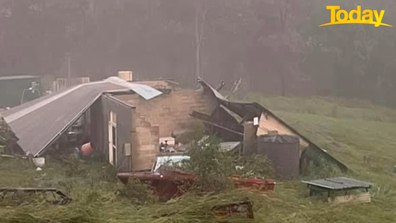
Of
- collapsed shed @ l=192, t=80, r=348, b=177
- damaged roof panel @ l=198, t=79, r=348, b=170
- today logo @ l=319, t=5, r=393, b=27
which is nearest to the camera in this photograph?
collapsed shed @ l=192, t=80, r=348, b=177

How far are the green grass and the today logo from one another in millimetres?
8219

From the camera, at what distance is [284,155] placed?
9383 mm

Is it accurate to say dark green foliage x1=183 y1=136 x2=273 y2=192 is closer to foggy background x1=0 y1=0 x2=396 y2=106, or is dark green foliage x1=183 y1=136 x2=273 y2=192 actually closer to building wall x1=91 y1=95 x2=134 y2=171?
building wall x1=91 y1=95 x2=134 y2=171

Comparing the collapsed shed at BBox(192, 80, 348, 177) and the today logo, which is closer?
the collapsed shed at BBox(192, 80, 348, 177)

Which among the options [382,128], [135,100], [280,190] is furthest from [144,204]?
[382,128]

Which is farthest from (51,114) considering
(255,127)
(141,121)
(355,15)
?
(355,15)

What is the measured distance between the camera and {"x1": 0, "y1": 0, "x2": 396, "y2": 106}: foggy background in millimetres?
23953

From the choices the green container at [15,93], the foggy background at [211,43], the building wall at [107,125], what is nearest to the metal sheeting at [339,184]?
the building wall at [107,125]

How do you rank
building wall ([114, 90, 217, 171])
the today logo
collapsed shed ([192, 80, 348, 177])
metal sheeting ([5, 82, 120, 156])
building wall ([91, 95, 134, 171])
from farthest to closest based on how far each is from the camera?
the today logo
building wall ([114, 90, 217, 171])
metal sheeting ([5, 82, 120, 156])
collapsed shed ([192, 80, 348, 177])
building wall ([91, 95, 134, 171])

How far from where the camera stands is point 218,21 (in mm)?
25078

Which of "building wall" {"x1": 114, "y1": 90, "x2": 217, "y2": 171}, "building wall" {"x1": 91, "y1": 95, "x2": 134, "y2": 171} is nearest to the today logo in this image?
"building wall" {"x1": 114, "y1": 90, "x2": 217, "y2": 171}

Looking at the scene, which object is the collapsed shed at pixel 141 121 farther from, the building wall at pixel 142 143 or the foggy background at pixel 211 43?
the foggy background at pixel 211 43

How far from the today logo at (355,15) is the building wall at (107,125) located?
49.9 feet

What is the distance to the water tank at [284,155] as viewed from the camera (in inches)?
369
